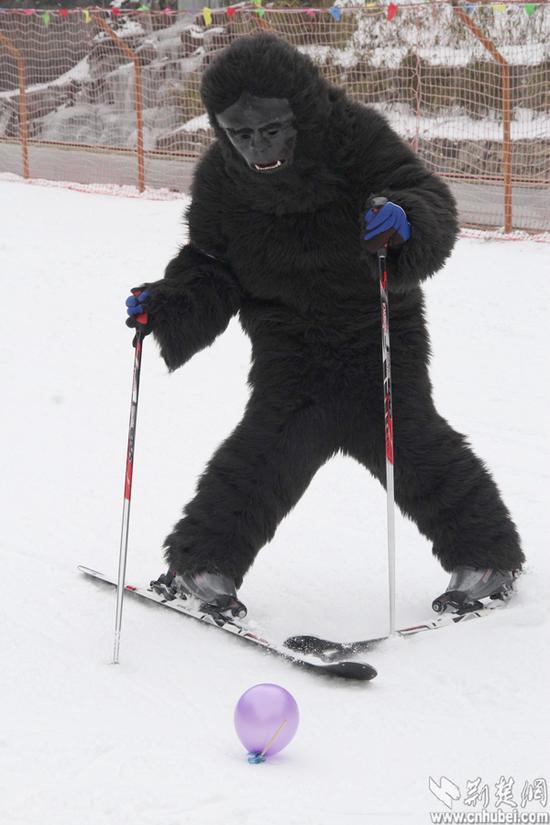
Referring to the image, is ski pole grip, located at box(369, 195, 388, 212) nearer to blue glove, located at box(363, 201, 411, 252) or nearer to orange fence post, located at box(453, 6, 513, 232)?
blue glove, located at box(363, 201, 411, 252)

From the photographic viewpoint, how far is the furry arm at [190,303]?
3.99 m

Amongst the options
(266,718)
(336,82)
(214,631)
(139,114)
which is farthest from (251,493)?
(139,114)

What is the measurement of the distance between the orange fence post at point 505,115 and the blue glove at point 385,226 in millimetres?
7297

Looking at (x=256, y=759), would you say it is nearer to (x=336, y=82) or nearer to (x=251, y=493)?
(x=251, y=493)

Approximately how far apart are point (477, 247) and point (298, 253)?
264 inches

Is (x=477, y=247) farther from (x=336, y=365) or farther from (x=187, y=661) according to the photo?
(x=187, y=661)

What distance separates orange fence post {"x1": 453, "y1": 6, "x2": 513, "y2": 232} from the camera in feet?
34.1

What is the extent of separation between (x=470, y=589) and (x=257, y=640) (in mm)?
736

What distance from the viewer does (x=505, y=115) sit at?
35.6 feet

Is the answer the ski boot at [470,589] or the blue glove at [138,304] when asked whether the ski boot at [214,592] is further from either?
the blue glove at [138,304]

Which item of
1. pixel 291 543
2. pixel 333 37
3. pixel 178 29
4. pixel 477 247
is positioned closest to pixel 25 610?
Result: pixel 291 543

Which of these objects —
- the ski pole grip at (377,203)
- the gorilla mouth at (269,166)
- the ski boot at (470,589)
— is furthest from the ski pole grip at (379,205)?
the ski boot at (470,589)

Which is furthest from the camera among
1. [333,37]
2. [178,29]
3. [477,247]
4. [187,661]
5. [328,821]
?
[178,29]

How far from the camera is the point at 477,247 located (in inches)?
406
